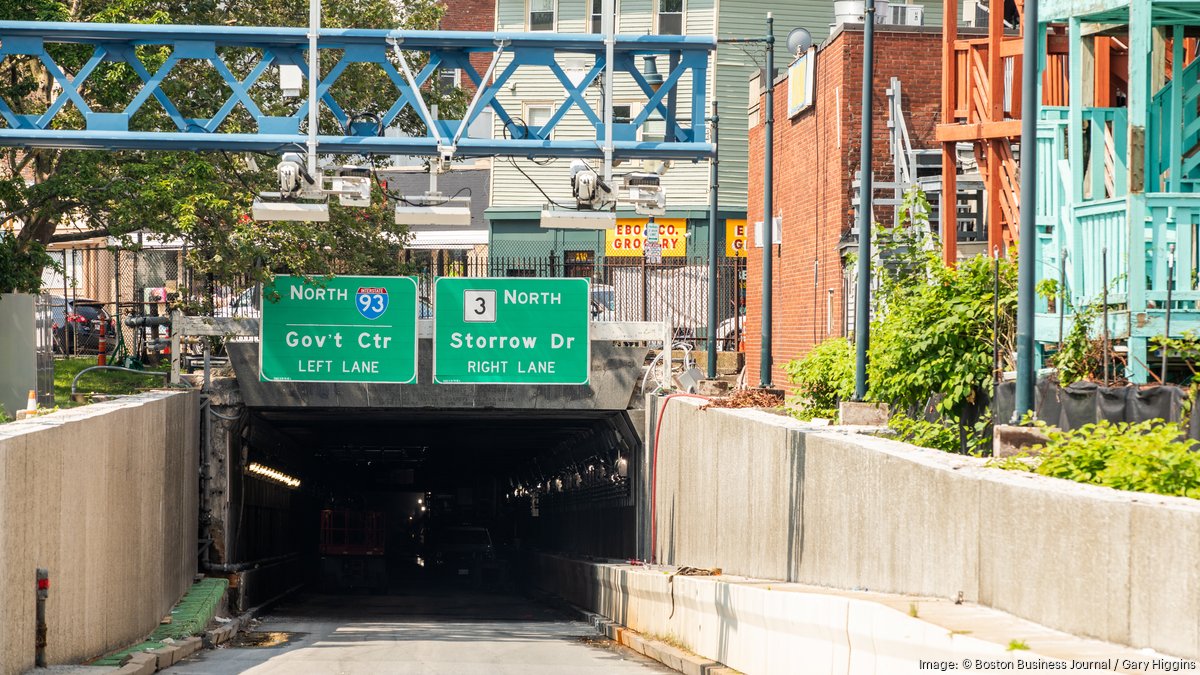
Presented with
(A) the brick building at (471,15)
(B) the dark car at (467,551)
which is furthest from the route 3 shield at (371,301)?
(A) the brick building at (471,15)

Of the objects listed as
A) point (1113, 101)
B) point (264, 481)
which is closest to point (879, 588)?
point (1113, 101)

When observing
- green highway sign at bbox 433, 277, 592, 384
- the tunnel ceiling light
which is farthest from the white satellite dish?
the tunnel ceiling light

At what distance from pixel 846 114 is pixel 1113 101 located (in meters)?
10.6

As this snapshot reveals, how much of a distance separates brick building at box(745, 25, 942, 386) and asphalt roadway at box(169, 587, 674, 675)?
839 centimetres

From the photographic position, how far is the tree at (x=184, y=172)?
899 inches

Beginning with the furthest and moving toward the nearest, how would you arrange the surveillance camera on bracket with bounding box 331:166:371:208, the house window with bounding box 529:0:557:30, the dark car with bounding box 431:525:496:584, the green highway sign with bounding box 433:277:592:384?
the dark car with bounding box 431:525:496:584
the house window with bounding box 529:0:557:30
the green highway sign with bounding box 433:277:592:384
the surveillance camera on bracket with bounding box 331:166:371:208

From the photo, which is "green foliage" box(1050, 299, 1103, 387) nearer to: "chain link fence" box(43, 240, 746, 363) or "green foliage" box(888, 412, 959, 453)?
"green foliage" box(888, 412, 959, 453)

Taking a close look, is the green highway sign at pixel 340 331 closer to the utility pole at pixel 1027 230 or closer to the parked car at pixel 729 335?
the parked car at pixel 729 335

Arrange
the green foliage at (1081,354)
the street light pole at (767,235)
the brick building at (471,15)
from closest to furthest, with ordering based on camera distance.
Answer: the green foliage at (1081,354) → the street light pole at (767,235) → the brick building at (471,15)

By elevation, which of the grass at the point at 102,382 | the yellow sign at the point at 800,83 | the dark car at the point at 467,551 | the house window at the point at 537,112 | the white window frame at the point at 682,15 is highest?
the white window frame at the point at 682,15

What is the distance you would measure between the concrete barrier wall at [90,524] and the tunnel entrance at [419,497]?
22.5ft

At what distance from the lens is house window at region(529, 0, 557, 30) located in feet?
174

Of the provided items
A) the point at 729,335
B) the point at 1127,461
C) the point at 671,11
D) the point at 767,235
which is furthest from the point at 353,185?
the point at 671,11

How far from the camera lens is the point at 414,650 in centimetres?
2170
